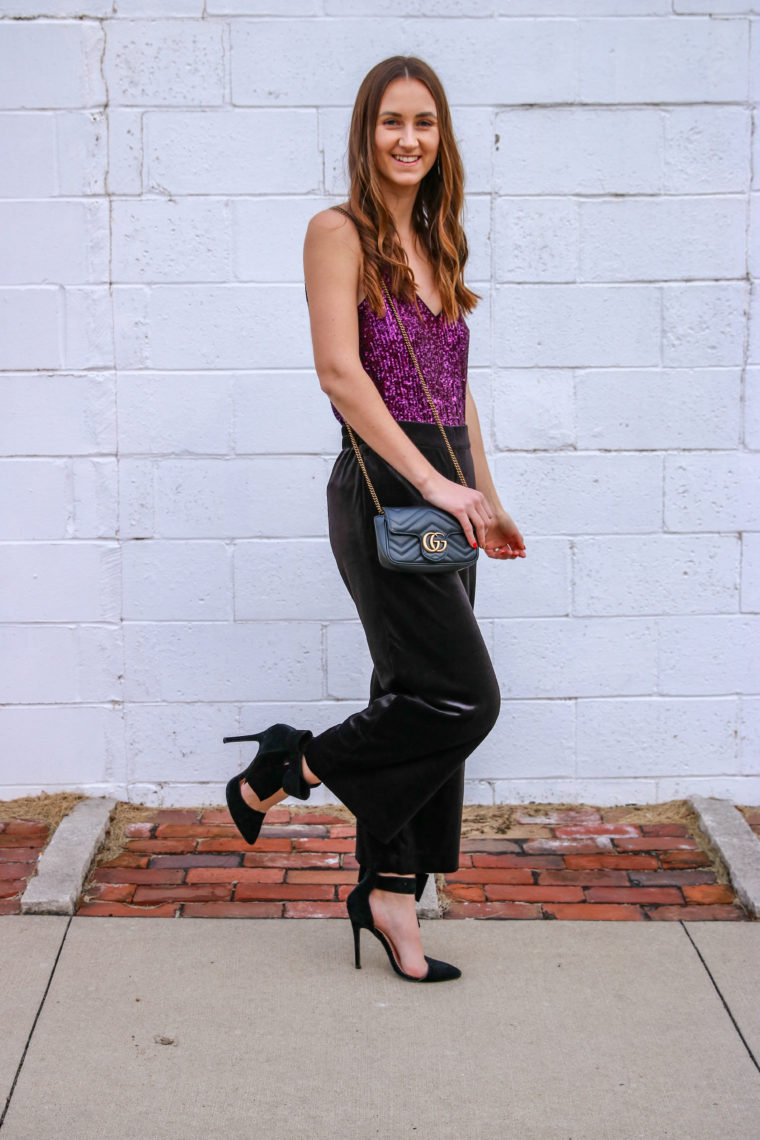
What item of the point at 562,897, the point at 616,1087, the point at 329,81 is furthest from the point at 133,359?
the point at 616,1087

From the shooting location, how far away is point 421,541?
226cm

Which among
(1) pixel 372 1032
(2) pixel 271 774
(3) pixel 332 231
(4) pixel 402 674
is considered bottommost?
(1) pixel 372 1032

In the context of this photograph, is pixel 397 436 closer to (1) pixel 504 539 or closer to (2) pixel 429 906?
(1) pixel 504 539

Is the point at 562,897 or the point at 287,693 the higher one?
the point at 287,693

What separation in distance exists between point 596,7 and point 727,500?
4.85 ft

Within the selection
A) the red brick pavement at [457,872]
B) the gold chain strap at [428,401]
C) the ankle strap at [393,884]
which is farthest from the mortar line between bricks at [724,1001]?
the gold chain strap at [428,401]

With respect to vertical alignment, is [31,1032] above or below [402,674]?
below

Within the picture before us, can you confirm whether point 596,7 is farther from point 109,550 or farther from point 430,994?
point 430,994

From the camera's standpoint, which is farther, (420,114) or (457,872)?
(457,872)

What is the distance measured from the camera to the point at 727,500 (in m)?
3.48

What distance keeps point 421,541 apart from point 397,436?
226mm

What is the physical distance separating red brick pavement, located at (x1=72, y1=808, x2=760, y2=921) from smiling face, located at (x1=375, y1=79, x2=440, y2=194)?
1.80 m

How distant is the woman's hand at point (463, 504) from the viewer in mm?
2293

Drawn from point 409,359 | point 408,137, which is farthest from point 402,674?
point 408,137
